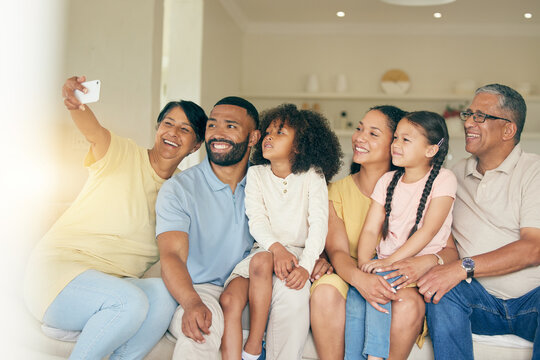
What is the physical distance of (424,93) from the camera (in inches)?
217

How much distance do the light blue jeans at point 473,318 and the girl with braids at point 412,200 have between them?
19cm

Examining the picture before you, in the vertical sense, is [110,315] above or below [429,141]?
below

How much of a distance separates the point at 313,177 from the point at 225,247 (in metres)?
0.42

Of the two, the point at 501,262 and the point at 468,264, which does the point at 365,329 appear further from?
the point at 501,262

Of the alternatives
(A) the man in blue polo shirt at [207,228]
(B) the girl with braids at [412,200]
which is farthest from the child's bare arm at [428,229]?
(A) the man in blue polo shirt at [207,228]

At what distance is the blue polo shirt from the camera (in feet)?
5.68

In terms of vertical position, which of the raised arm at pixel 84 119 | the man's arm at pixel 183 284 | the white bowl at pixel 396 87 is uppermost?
the white bowl at pixel 396 87

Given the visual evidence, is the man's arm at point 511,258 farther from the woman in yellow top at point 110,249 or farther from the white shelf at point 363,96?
the white shelf at point 363,96

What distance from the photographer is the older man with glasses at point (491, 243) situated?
5.19ft

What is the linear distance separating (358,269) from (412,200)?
0.33 metres

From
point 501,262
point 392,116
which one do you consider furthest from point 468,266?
point 392,116

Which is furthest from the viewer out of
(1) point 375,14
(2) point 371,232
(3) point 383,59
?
(3) point 383,59

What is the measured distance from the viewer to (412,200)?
1.78 meters

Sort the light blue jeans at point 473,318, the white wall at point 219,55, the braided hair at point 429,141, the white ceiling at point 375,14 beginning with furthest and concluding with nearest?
the white ceiling at point 375,14
the white wall at point 219,55
the braided hair at point 429,141
the light blue jeans at point 473,318
